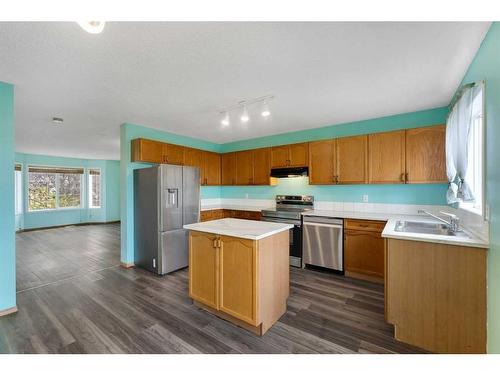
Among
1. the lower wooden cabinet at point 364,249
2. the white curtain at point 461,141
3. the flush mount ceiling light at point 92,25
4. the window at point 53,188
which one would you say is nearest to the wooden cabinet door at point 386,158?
the lower wooden cabinet at point 364,249

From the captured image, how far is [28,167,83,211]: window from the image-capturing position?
6.89 meters

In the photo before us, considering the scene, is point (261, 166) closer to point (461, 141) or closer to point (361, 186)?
point (361, 186)

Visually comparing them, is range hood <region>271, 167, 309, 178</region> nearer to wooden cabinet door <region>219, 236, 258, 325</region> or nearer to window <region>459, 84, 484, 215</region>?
window <region>459, 84, 484, 215</region>

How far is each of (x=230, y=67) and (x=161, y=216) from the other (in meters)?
2.37

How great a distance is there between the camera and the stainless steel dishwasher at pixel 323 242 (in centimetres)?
331

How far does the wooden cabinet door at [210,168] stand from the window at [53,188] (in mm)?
5828

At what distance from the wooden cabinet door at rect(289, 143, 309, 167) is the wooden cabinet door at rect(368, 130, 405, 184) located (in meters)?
1.05

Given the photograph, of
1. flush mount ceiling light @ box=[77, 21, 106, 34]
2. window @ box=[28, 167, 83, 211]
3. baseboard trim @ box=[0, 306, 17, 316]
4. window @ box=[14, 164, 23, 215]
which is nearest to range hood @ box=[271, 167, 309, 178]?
flush mount ceiling light @ box=[77, 21, 106, 34]

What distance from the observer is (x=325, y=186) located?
406 centimetres

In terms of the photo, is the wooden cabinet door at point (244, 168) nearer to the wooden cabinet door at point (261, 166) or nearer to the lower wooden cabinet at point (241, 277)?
the wooden cabinet door at point (261, 166)

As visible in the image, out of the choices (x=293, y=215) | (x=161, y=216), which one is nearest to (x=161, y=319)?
(x=161, y=216)

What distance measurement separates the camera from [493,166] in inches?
59.2

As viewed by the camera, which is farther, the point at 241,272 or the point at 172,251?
the point at 172,251
